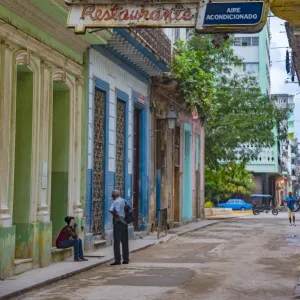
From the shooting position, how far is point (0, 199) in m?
11.8

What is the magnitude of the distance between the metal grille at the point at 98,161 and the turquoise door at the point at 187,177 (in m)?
12.1

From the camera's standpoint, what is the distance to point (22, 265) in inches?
489

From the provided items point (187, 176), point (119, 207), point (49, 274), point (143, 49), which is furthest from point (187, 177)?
point (49, 274)

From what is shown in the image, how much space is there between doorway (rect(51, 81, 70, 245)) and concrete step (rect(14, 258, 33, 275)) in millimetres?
2529

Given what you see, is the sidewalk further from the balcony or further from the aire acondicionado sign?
the balcony

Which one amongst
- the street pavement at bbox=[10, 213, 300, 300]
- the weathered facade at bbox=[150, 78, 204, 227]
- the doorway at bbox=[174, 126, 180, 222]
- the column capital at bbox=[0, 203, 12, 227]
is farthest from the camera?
the doorway at bbox=[174, 126, 180, 222]

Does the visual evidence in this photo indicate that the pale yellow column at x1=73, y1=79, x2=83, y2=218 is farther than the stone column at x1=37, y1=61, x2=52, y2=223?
Yes

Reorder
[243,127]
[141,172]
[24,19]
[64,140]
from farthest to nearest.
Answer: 1. [243,127]
2. [141,172]
3. [64,140]
4. [24,19]

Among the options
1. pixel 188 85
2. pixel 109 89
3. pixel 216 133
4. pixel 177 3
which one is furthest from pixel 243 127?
pixel 177 3

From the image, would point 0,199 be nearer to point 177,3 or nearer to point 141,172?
point 177,3

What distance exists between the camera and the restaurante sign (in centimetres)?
959

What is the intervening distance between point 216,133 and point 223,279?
25042 mm

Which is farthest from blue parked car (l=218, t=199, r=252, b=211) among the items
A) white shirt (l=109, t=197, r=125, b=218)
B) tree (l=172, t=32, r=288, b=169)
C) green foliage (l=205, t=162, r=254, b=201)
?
white shirt (l=109, t=197, r=125, b=218)

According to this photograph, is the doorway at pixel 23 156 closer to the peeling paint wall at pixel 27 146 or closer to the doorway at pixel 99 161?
the peeling paint wall at pixel 27 146
